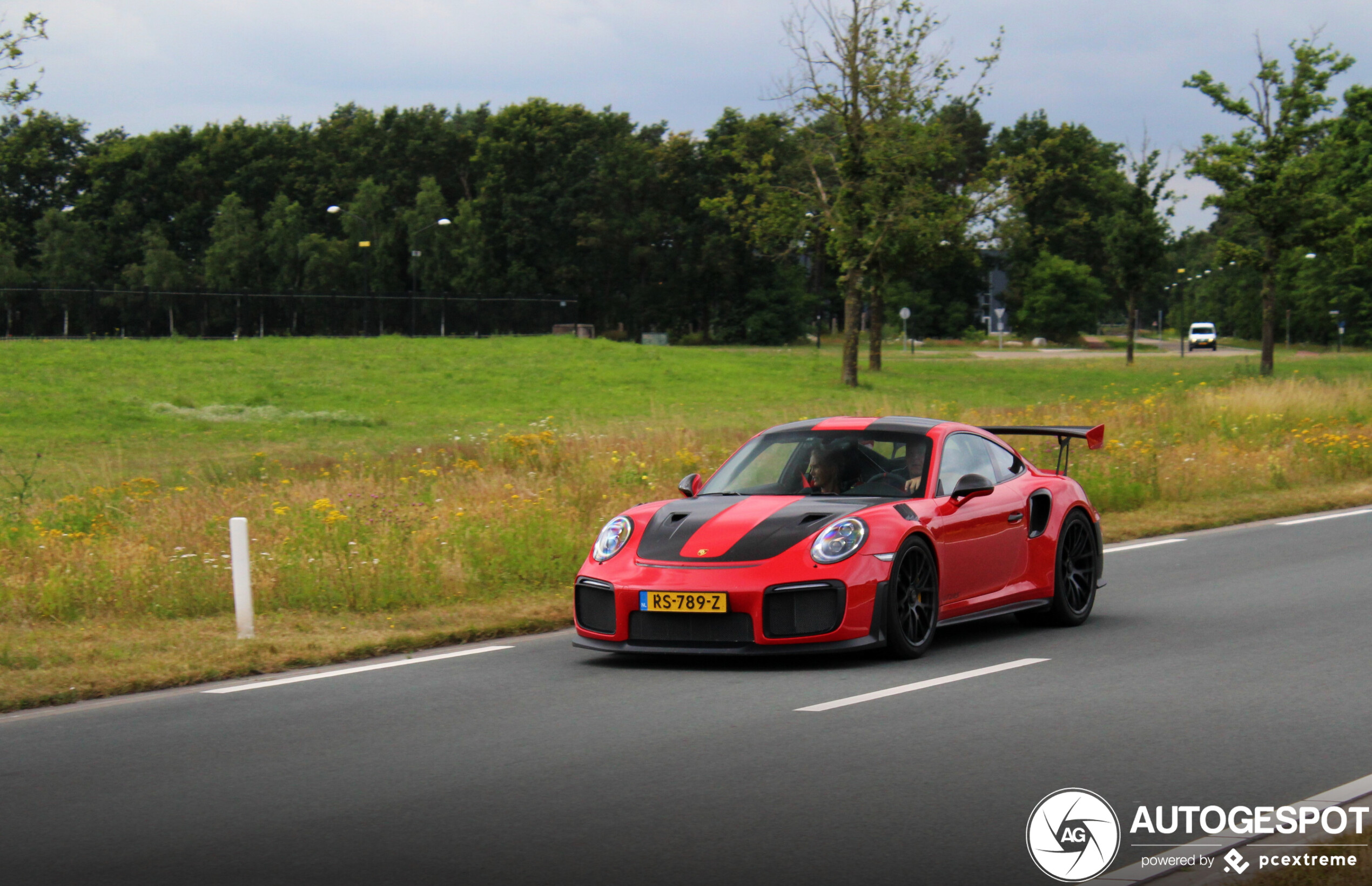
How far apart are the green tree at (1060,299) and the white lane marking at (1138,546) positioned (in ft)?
354

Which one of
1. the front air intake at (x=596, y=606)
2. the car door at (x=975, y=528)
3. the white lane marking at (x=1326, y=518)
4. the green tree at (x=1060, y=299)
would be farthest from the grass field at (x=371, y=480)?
the green tree at (x=1060, y=299)

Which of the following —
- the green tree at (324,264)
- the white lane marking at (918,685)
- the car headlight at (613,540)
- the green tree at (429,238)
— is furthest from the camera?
the green tree at (429,238)

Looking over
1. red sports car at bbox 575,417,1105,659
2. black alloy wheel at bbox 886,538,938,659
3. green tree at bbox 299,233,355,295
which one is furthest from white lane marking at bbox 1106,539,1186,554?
green tree at bbox 299,233,355,295

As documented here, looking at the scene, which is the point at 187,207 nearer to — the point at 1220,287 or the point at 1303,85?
the point at 1303,85

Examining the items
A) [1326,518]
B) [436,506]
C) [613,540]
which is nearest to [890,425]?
[613,540]

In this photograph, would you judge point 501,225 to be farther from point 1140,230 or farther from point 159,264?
point 1140,230

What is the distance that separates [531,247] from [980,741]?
102474 mm

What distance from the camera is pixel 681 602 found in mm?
8539

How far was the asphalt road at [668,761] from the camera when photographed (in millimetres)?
5133

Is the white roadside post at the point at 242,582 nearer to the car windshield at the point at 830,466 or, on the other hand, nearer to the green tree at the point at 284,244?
the car windshield at the point at 830,466

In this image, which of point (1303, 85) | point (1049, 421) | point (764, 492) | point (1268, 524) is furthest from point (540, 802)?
point (1303, 85)

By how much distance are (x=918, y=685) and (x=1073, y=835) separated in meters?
2.91

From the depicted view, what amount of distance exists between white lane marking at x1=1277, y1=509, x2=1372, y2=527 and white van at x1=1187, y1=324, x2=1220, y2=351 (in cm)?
9062

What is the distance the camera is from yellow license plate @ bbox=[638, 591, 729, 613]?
8477 millimetres
